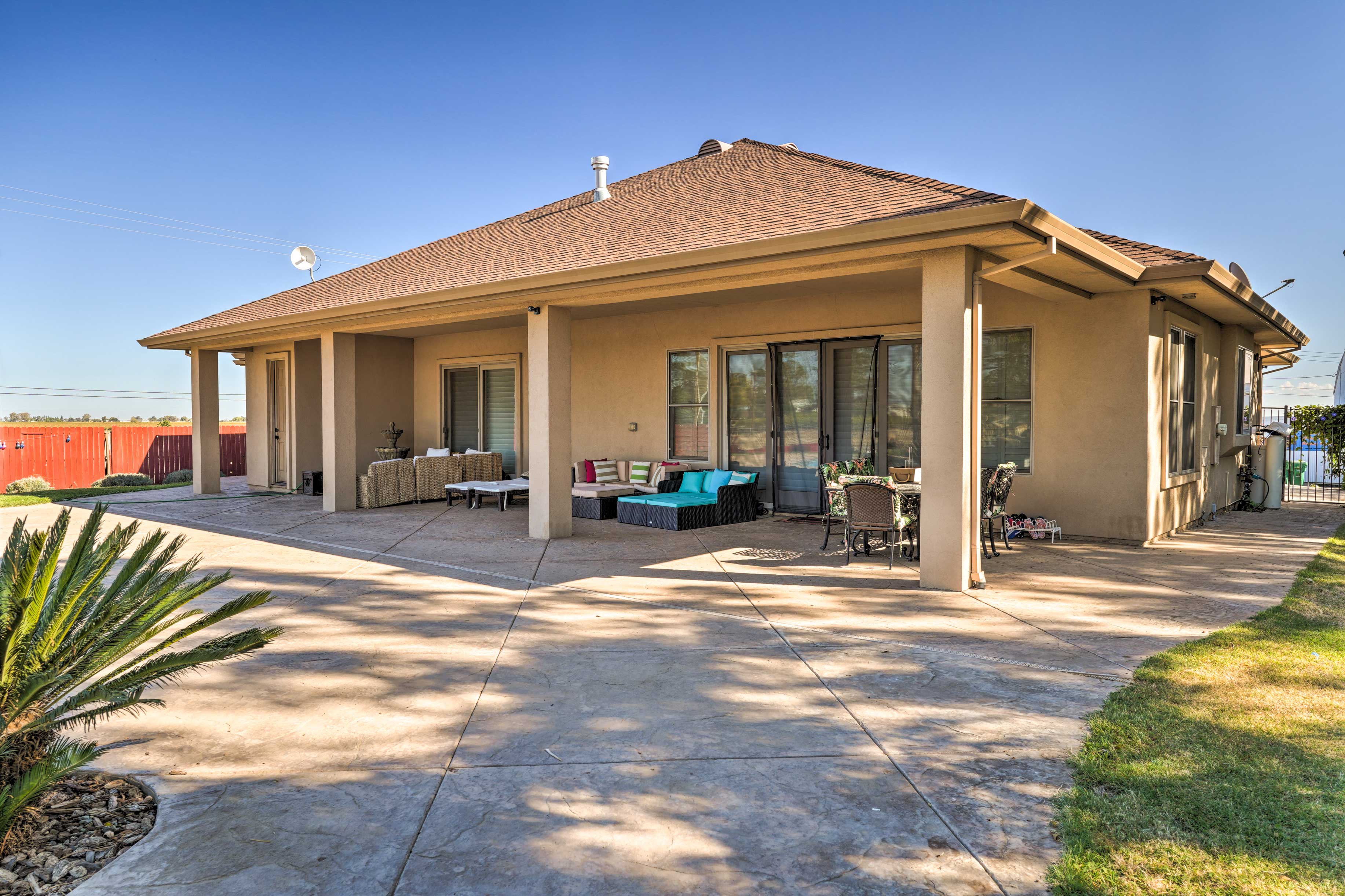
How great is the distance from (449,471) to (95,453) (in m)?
14.1

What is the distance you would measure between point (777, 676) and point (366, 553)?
19.3 feet

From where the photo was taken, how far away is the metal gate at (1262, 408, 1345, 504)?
16.1 m

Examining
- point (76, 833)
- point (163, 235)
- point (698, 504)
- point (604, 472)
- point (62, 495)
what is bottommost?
point (76, 833)

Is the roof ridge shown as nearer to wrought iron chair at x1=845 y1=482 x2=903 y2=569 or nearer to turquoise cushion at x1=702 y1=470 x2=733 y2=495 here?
wrought iron chair at x1=845 y1=482 x2=903 y2=569

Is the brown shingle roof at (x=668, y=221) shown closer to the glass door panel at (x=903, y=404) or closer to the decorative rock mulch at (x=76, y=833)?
the glass door panel at (x=903, y=404)

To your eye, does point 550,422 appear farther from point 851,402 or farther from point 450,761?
point 450,761

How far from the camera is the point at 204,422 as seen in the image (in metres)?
15.8

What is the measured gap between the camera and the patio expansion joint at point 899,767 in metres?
2.61

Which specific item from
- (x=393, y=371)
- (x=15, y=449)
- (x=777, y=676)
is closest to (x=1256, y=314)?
(x=777, y=676)

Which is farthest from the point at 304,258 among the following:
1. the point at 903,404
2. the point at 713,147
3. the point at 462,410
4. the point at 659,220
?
the point at 903,404

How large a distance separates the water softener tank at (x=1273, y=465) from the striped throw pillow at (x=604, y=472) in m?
11.6

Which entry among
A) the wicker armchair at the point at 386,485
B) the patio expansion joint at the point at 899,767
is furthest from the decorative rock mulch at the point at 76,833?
the wicker armchair at the point at 386,485

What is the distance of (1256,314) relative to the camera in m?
11.3

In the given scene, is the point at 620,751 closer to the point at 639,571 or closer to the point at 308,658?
the point at 308,658
